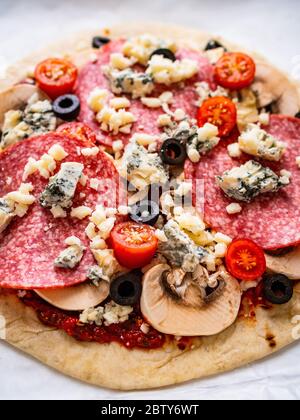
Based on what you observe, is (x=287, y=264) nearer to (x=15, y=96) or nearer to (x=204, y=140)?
(x=204, y=140)

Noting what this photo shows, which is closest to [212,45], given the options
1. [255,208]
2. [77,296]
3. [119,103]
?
[119,103]

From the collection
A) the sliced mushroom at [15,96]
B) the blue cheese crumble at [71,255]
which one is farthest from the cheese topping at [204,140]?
the sliced mushroom at [15,96]

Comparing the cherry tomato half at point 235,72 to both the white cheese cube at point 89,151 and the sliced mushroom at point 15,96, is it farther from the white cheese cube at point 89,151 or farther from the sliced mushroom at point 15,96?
the sliced mushroom at point 15,96

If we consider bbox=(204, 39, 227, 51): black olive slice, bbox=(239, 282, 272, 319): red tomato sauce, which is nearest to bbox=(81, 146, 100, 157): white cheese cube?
bbox=(239, 282, 272, 319): red tomato sauce

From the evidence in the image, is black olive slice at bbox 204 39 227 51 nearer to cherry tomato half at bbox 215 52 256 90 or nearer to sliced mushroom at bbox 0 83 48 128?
cherry tomato half at bbox 215 52 256 90

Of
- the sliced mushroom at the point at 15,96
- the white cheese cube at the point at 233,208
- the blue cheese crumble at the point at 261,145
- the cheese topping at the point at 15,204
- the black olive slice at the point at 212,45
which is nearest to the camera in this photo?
the cheese topping at the point at 15,204

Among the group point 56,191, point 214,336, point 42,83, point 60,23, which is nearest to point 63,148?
point 56,191
